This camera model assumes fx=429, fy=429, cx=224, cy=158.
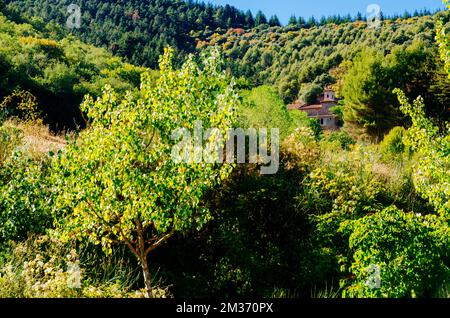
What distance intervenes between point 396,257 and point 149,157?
4469 millimetres

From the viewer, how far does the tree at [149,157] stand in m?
6.96

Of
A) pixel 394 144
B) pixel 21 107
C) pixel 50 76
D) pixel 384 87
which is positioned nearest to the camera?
pixel 21 107

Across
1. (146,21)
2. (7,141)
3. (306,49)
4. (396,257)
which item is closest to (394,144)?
(396,257)

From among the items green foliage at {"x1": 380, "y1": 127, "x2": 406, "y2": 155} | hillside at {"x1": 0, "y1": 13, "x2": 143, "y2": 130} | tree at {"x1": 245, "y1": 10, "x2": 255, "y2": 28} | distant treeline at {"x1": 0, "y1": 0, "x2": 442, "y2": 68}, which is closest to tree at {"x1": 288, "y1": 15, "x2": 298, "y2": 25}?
distant treeline at {"x1": 0, "y1": 0, "x2": 442, "y2": 68}

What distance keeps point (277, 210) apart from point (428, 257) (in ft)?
14.4

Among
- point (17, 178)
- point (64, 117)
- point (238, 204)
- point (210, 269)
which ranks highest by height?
point (64, 117)

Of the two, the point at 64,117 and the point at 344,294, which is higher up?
the point at 64,117

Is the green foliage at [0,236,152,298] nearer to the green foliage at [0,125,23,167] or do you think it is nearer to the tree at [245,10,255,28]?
the green foliage at [0,125,23,167]

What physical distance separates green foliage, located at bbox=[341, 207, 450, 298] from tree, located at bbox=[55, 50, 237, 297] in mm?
2795

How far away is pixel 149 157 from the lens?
23.6 ft

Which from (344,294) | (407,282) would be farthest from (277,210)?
(407,282)

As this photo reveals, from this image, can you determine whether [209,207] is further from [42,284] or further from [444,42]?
[444,42]

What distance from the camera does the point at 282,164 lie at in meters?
12.6

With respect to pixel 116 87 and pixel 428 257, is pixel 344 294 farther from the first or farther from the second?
pixel 116 87
